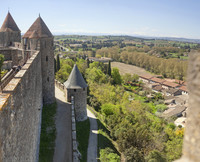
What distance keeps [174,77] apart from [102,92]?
58.7m

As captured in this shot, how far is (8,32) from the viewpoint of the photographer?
21.3 m

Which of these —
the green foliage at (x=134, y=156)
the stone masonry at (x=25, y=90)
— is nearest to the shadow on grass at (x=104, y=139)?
the green foliage at (x=134, y=156)

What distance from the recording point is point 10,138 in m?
4.19

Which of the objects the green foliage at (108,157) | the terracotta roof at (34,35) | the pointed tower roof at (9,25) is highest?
the pointed tower roof at (9,25)

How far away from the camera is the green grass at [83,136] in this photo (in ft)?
52.5

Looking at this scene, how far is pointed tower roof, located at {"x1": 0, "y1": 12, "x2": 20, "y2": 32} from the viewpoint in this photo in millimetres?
21219

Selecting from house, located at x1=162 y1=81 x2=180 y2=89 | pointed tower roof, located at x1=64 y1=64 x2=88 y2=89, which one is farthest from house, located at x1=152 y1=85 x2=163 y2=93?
pointed tower roof, located at x1=64 y1=64 x2=88 y2=89

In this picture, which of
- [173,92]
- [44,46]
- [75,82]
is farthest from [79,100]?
[173,92]

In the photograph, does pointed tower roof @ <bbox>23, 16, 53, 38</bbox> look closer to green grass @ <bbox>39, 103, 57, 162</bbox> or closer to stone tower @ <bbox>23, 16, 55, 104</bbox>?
stone tower @ <bbox>23, 16, 55, 104</bbox>

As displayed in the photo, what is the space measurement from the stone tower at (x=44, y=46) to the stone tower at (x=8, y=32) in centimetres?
753

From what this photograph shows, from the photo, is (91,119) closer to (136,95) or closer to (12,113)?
(12,113)

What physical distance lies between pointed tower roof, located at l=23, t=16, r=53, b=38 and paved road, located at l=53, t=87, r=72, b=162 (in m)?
6.74

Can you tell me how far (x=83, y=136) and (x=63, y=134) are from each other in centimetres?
489

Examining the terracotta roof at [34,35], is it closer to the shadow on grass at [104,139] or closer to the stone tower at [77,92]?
the stone tower at [77,92]
